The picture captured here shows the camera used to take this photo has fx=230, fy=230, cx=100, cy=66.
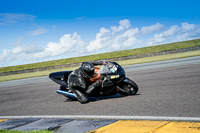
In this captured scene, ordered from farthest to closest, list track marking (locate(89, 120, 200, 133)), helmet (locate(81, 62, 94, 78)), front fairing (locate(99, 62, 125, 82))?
helmet (locate(81, 62, 94, 78)), front fairing (locate(99, 62, 125, 82)), track marking (locate(89, 120, 200, 133))

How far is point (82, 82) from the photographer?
673cm

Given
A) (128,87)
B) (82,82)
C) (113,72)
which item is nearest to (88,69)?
(82,82)

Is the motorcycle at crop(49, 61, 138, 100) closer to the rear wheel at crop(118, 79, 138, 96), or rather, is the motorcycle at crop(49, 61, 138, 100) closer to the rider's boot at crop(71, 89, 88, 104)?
the rear wheel at crop(118, 79, 138, 96)

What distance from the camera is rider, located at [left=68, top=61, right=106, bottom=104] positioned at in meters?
6.58

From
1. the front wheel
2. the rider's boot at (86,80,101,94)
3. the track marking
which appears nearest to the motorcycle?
the front wheel

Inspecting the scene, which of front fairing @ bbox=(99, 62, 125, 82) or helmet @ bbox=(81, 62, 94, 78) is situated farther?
helmet @ bbox=(81, 62, 94, 78)

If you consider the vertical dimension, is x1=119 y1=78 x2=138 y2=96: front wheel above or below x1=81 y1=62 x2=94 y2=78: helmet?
below

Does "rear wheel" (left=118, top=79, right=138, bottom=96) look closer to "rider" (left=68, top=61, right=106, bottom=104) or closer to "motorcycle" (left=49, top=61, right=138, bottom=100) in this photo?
"motorcycle" (left=49, top=61, right=138, bottom=100)

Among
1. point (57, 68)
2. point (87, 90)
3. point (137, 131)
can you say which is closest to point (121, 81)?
point (87, 90)

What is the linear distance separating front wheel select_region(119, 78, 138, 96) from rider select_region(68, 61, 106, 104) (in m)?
0.70

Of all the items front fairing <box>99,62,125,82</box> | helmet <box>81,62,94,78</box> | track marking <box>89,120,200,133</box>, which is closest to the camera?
track marking <box>89,120,200,133</box>

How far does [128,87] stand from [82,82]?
4.45ft

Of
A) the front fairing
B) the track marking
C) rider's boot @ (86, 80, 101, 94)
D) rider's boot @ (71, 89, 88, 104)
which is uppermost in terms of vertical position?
the front fairing

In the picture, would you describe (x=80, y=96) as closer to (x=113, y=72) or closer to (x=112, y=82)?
(x=112, y=82)
